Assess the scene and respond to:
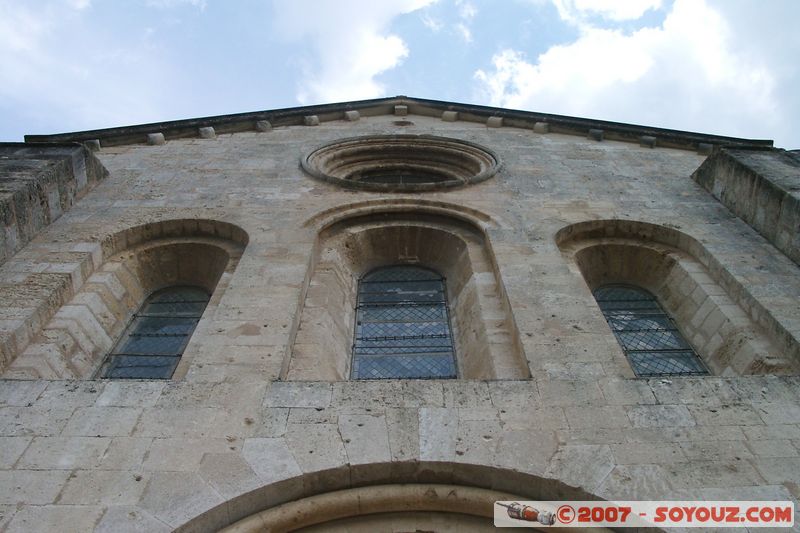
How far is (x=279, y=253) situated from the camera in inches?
270

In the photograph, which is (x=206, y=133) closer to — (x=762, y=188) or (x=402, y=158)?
(x=402, y=158)

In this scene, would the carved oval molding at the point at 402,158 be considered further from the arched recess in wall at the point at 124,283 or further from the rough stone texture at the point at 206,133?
the arched recess in wall at the point at 124,283

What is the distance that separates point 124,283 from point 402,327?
9.90ft

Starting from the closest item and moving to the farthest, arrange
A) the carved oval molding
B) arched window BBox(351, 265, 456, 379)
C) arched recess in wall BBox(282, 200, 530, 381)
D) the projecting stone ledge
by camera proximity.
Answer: arched recess in wall BBox(282, 200, 530, 381), arched window BBox(351, 265, 456, 379), the projecting stone ledge, the carved oval molding

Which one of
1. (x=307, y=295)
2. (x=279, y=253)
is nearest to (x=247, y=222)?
(x=279, y=253)

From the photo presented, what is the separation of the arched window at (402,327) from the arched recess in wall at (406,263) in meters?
0.10

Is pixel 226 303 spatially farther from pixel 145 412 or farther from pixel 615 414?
pixel 615 414

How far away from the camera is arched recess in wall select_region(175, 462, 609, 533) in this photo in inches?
154

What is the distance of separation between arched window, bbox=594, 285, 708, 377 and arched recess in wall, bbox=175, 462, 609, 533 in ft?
8.28

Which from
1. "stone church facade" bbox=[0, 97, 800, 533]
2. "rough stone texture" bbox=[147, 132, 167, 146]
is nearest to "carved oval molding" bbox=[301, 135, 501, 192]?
"stone church facade" bbox=[0, 97, 800, 533]

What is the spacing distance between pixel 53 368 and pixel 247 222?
9.08 feet

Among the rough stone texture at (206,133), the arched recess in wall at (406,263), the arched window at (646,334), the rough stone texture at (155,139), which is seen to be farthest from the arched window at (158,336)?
the arched window at (646,334)

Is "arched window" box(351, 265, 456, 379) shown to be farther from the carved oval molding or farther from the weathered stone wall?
the weathered stone wall

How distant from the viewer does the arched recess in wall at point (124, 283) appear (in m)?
5.61
